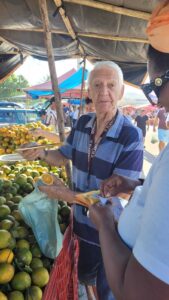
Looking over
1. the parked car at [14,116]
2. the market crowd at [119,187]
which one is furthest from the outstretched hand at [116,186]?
the parked car at [14,116]

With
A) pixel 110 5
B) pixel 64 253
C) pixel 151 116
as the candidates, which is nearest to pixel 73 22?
pixel 110 5

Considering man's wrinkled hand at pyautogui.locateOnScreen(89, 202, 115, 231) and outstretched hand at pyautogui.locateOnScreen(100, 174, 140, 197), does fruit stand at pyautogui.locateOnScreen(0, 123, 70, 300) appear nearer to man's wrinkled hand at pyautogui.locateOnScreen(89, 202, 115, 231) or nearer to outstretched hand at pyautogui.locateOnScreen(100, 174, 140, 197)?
outstretched hand at pyautogui.locateOnScreen(100, 174, 140, 197)

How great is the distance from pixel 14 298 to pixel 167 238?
1083 millimetres

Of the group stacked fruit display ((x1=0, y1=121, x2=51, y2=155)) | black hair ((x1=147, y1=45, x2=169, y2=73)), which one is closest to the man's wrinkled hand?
black hair ((x1=147, y1=45, x2=169, y2=73))

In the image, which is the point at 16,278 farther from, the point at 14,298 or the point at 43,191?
the point at 43,191

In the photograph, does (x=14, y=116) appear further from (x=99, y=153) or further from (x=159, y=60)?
(x=159, y=60)

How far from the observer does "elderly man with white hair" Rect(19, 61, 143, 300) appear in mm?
2059

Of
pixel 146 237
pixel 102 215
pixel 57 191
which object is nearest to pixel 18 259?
pixel 57 191

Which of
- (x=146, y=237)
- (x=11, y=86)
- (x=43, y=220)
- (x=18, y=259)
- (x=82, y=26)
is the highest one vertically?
(x=82, y=26)

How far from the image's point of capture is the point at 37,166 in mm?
3383

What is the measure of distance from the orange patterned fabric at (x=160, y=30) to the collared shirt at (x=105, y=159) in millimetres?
1098

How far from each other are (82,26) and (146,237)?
345 centimetres

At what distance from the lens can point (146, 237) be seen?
2.46ft

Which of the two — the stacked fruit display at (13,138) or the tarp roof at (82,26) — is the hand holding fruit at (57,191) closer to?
the tarp roof at (82,26)
